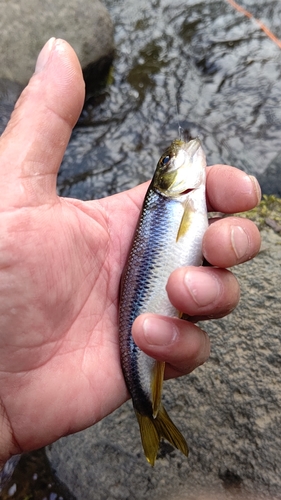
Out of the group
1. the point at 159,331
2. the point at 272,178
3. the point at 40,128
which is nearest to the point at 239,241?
the point at 159,331

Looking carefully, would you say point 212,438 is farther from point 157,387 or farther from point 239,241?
point 239,241

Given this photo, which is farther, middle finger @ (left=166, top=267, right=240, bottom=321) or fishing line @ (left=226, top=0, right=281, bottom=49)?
fishing line @ (left=226, top=0, right=281, bottom=49)

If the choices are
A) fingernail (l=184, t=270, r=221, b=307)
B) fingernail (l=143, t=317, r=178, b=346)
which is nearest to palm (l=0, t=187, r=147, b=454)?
fingernail (l=143, t=317, r=178, b=346)

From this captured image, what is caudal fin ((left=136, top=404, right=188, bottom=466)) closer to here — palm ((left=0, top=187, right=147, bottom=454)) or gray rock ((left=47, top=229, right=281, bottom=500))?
palm ((left=0, top=187, right=147, bottom=454))

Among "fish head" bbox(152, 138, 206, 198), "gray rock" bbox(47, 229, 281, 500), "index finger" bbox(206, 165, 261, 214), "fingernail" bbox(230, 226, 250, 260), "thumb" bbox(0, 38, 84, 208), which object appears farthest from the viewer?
"gray rock" bbox(47, 229, 281, 500)

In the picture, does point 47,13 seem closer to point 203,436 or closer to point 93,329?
point 93,329

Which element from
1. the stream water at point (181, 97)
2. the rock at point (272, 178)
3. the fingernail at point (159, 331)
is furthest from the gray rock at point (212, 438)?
the stream water at point (181, 97)

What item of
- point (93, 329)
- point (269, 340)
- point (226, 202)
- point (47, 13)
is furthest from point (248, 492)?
point (47, 13)

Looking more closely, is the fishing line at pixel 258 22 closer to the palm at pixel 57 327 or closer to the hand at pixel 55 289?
the hand at pixel 55 289
